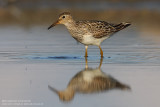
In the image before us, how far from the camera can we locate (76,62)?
1100cm

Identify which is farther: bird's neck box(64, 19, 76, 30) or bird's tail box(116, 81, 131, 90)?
bird's neck box(64, 19, 76, 30)

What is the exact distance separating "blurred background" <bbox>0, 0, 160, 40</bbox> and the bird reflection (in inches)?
323

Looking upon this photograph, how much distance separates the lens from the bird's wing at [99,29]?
472 inches

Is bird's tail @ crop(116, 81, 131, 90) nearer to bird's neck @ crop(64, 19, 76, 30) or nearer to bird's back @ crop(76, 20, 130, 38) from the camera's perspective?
bird's back @ crop(76, 20, 130, 38)

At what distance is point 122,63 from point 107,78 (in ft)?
5.20

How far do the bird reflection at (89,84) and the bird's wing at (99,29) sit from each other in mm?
2463

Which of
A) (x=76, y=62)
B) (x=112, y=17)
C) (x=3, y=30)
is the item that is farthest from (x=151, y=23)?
(x=76, y=62)

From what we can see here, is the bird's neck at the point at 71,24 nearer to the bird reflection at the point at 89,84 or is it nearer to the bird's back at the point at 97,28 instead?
the bird's back at the point at 97,28

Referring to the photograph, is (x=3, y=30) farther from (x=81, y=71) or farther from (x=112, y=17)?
(x=81, y=71)

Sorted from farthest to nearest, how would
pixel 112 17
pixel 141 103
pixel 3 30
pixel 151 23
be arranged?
pixel 112 17 → pixel 151 23 → pixel 3 30 → pixel 141 103

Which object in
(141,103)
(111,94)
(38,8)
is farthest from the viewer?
(38,8)

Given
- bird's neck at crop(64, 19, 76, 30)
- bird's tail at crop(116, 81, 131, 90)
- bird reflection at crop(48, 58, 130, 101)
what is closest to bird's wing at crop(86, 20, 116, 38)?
bird's neck at crop(64, 19, 76, 30)

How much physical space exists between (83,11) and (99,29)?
35.1 ft

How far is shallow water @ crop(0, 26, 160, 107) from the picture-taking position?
25.2ft
